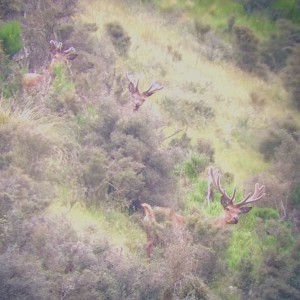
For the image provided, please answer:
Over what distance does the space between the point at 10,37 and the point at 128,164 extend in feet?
11.3

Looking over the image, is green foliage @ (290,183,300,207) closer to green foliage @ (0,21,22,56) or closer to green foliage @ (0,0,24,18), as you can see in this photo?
green foliage @ (0,21,22,56)

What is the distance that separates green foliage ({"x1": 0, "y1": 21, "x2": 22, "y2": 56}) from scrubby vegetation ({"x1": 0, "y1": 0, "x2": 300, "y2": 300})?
21 mm

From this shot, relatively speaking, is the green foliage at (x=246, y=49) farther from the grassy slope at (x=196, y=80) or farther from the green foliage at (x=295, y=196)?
the green foliage at (x=295, y=196)

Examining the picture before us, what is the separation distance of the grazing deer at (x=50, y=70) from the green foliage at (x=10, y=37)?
1.96 ft

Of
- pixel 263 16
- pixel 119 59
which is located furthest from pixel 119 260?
pixel 263 16

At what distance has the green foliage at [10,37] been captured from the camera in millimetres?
8664

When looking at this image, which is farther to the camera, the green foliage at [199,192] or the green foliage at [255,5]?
the green foliage at [255,5]

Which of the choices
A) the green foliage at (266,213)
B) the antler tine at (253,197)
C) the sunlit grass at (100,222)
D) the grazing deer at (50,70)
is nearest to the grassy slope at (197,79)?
the green foliage at (266,213)

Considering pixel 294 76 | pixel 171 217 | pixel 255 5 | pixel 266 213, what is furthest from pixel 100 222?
pixel 255 5

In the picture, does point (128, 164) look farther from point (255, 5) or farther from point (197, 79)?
point (255, 5)

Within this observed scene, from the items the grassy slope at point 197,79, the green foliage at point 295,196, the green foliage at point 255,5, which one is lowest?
the grassy slope at point 197,79

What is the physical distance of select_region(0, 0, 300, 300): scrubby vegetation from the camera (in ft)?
16.8

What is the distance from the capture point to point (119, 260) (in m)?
5.25

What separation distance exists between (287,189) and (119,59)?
5274 millimetres
